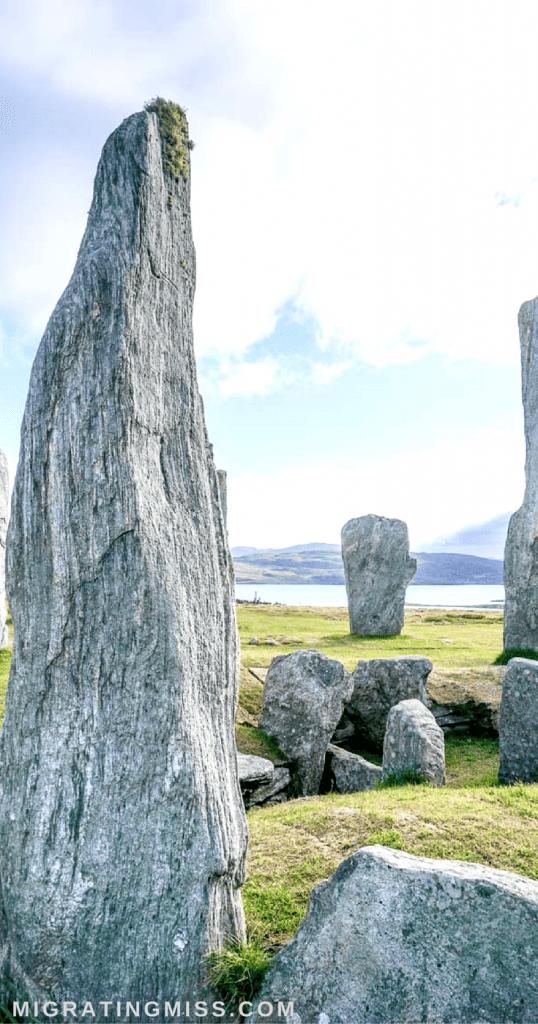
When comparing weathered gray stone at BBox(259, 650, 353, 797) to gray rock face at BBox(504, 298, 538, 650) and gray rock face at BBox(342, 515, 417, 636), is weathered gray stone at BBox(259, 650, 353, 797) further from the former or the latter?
gray rock face at BBox(342, 515, 417, 636)

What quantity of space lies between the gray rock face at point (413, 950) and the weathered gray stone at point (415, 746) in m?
5.84

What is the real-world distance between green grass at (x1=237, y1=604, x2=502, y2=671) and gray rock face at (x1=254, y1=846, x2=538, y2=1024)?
37.7 ft

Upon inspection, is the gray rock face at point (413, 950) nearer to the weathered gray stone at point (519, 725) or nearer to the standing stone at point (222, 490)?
the standing stone at point (222, 490)

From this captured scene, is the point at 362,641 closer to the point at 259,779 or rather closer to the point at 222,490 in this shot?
the point at 259,779

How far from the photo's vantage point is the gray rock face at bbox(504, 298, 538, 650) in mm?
18141

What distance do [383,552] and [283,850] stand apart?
19847mm

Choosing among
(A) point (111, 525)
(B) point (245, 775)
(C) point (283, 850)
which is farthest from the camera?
(B) point (245, 775)

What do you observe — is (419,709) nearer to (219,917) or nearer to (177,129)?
(219,917)

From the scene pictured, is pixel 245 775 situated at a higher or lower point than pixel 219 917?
lower

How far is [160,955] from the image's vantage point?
4.51 meters

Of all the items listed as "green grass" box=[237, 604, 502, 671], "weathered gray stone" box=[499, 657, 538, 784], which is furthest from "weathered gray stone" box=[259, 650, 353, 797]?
"green grass" box=[237, 604, 502, 671]

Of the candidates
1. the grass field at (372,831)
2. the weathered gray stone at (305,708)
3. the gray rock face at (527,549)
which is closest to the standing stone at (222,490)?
the grass field at (372,831)

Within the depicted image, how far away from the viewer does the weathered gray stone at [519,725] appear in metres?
10.3

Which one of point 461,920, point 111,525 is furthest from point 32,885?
point 461,920
